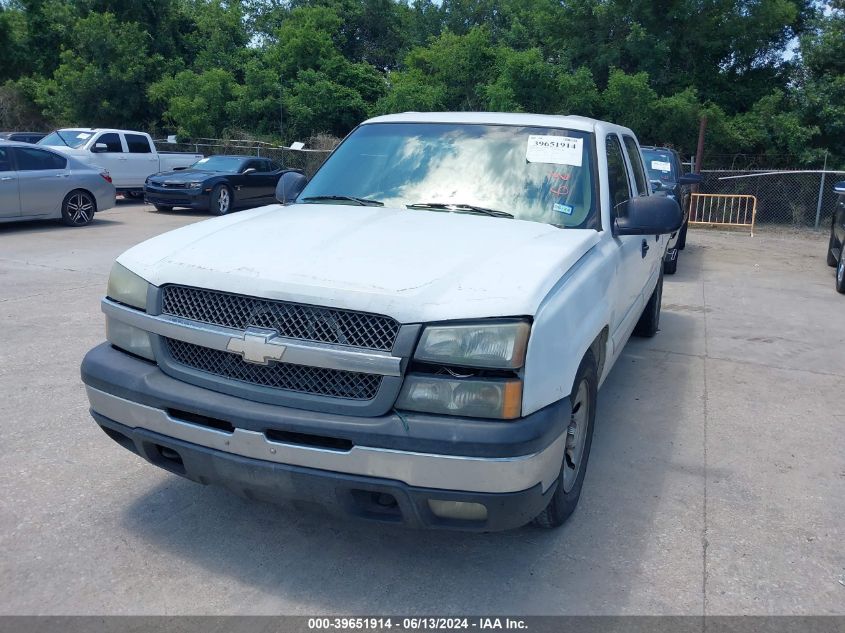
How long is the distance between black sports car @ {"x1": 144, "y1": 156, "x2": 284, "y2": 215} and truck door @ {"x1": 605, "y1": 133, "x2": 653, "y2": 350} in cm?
1246

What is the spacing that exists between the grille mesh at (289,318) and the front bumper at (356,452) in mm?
280

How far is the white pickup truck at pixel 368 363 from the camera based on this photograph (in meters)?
2.80

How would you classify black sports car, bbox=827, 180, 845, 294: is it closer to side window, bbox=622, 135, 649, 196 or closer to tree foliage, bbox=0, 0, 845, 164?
side window, bbox=622, 135, 649, 196

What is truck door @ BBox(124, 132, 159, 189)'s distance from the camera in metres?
19.2

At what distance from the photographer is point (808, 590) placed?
3.27m

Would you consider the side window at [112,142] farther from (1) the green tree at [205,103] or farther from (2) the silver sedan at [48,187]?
(1) the green tree at [205,103]

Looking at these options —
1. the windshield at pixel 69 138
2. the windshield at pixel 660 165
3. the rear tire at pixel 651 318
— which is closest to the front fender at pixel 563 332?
the rear tire at pixel 651 318

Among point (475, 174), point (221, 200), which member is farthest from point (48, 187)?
point (475, 174)

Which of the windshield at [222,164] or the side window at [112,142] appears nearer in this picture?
the windshield at [222,164]

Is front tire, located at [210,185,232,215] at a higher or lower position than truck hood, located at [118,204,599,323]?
lower

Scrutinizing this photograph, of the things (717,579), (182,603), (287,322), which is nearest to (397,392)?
(287,322)

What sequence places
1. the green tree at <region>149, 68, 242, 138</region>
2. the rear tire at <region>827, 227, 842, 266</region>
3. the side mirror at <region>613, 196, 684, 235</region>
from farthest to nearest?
the green tree at <region>149, 68, 242, 138</region>
the rear tire at <region>827, 227, 842, 266</region>
the side mirror at <region>613, 196, 684, 235</region>

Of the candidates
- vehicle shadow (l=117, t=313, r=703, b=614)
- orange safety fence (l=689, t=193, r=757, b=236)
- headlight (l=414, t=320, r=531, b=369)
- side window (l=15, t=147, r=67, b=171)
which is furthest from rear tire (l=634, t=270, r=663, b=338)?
orange safety fence (l=689, t=193, r=757, b=236)

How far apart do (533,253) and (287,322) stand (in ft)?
3.72
